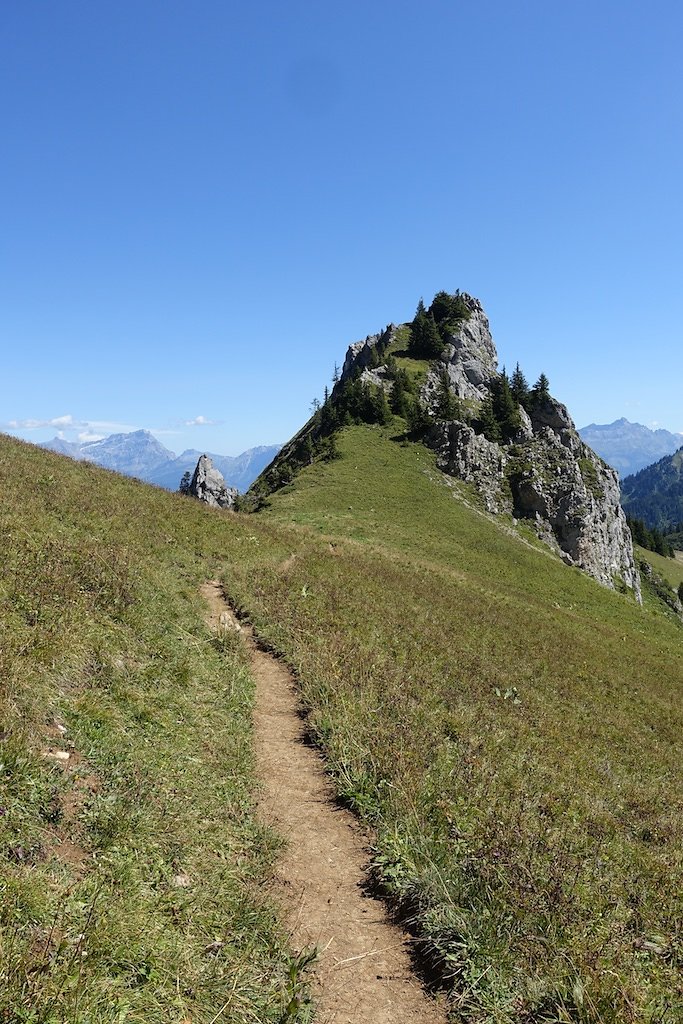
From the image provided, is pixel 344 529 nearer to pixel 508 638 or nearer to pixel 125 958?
pixel 508 638

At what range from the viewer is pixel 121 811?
6945mm

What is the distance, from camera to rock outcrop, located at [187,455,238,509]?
7781cm

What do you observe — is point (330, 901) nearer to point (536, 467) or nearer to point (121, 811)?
point (121, 811)

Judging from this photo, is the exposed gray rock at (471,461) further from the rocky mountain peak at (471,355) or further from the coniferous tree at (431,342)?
the coniferous tree at (431,342)

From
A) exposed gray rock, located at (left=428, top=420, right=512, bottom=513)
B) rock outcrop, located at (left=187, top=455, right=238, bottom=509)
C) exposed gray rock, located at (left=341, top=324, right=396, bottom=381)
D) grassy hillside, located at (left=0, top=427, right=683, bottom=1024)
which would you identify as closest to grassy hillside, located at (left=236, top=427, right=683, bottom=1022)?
grassy hillside, located at (left=0, top=427, right=683, bottom=1024)

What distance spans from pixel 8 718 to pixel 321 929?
5082mm

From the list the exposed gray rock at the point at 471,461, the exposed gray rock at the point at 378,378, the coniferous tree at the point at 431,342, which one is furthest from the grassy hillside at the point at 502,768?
the coniferous tree at the point at 431,342

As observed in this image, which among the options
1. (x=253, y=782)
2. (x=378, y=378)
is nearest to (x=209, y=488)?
(x=378, y=378)

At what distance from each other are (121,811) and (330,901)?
324 centimetres

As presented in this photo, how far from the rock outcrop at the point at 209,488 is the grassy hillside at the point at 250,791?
5361 cm

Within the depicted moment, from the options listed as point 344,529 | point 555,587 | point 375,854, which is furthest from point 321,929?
point 555,587

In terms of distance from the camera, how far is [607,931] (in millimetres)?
6934

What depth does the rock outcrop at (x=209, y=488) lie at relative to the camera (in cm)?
7781

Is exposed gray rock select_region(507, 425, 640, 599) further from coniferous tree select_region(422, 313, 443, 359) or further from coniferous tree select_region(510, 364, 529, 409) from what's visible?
coniferous tree select_region(422, 313, 443, 359)
